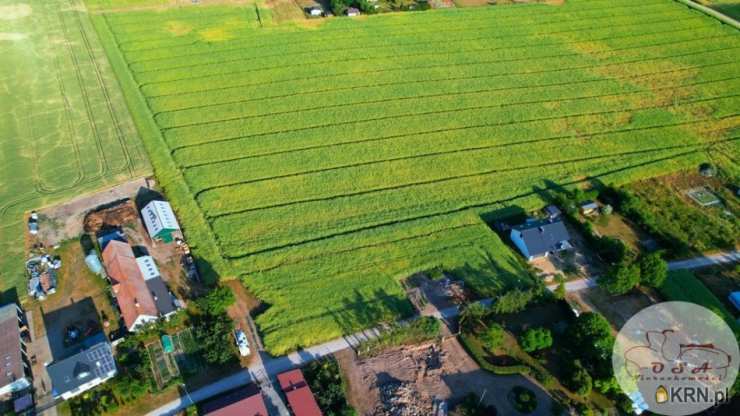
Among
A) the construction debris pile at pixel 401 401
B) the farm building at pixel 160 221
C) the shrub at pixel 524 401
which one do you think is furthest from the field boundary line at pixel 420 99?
the shrub at pixel 524 401

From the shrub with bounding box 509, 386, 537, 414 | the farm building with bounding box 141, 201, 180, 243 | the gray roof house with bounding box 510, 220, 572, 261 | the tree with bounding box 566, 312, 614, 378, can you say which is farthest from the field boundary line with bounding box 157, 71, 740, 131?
the shrub with bounding box 509, 386, 537, 414

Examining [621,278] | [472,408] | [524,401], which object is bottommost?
→ [524,401]

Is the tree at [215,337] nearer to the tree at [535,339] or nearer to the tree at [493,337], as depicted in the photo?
the tree at [493,337]

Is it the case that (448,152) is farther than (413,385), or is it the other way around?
(448,152)

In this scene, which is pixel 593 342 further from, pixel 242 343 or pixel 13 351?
pixel 13 351

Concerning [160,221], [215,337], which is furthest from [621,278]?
[160,221]
